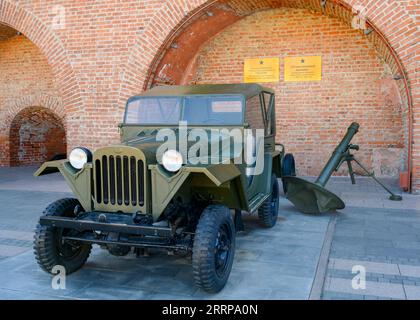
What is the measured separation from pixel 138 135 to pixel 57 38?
585 centimetres

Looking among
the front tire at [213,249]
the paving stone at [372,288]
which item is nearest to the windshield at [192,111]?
the front tire at [213,249]

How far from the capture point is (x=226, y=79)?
408 inches

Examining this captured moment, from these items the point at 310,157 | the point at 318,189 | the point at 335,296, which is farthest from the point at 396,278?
the point at 310,157

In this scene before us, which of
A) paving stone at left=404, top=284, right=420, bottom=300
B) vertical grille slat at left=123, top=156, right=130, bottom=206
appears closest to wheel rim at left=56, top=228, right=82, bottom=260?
vertical grille slat at left=123, top=156, right=130, bottom=206

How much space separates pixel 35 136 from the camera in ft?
42.4

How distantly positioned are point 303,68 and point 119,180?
7.29 m

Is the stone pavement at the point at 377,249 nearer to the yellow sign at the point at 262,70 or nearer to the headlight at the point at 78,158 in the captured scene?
the headlight at the point at 78,158

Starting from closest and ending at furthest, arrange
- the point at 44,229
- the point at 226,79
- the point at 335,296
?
the point at 335,296 → the point at 44,229 → the point at 226,79

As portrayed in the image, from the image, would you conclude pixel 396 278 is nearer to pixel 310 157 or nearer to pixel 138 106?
pixel 138 106

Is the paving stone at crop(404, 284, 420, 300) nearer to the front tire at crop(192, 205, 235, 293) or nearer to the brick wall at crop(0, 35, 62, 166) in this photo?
the front tire at crop(192, 205, 235, 293)

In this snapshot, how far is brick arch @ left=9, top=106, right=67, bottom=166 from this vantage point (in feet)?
40.6

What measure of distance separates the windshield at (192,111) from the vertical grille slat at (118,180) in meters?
1.23

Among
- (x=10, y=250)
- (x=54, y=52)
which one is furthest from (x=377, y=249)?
(x=54, y=52)

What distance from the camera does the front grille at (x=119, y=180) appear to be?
338 centimetres
